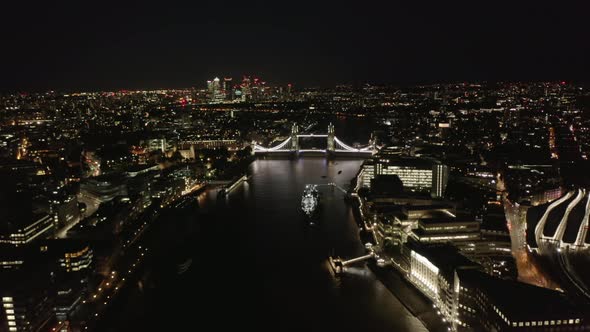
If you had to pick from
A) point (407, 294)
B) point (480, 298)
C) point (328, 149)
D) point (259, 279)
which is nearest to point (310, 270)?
point (259, 279)

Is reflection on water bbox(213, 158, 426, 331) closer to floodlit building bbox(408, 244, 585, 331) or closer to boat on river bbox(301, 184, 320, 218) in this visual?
boat on river bbox(301, 184, 320, 218)

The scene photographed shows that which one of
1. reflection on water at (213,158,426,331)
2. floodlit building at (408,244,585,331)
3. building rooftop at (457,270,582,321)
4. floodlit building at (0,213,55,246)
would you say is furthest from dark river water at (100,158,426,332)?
floodlit building at (0,213,55,246)

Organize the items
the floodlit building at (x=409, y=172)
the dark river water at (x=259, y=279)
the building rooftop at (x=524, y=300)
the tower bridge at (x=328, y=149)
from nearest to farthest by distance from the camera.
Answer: the building rooftop at (x=524, y=300), the dark river water at (x=259, y=279), the floodlit building at (x=409, y=172), the tower bridge at (x=328, y=149)

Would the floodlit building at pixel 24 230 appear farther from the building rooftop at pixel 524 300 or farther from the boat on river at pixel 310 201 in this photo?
the building rooftop at pixel 524 300

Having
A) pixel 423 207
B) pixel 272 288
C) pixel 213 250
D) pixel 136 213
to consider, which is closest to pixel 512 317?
pixel 272 288

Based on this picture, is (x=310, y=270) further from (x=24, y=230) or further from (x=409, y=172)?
(x=409, y=172)

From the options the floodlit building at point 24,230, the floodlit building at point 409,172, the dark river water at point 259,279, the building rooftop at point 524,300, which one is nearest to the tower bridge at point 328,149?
the floodlit building at point 409,172

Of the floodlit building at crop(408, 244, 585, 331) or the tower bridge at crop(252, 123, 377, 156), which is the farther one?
the tower bridge at crop(252, 123, 377, 156)

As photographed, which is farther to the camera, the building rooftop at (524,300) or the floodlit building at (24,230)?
the floodlit building at (24,230)
